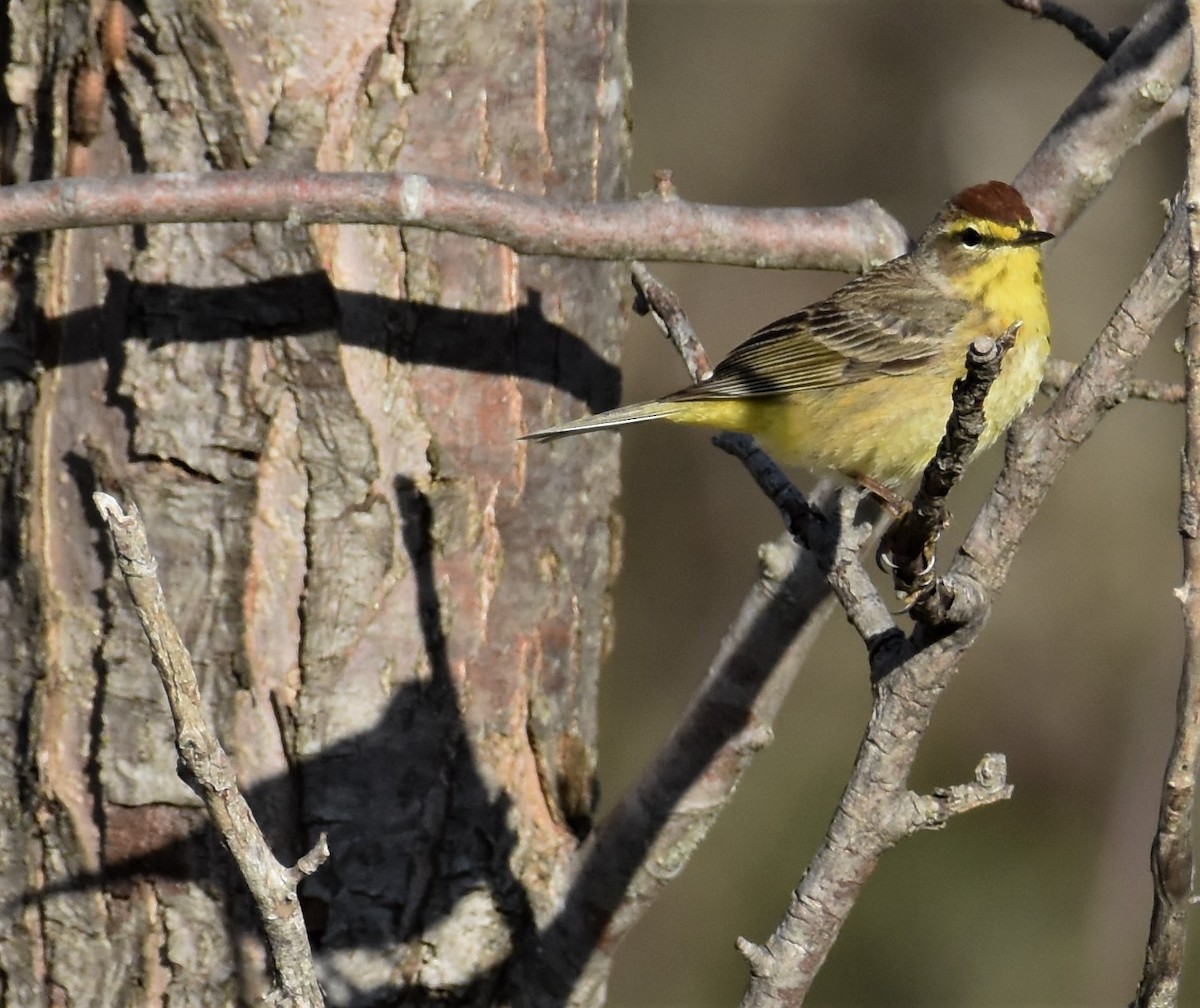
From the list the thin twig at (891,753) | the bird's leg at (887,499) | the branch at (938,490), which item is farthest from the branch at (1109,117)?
the thin twig at (891,753)

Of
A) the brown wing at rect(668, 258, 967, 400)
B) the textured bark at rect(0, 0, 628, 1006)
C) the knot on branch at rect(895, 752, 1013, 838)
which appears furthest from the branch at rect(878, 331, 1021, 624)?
the brown wing at rect(668, 258, 967, 400)

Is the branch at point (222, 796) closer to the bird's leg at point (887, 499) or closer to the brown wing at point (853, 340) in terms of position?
the bird's leg at point (887, 499)

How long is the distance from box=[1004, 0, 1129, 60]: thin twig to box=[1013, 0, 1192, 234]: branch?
4.6 inches

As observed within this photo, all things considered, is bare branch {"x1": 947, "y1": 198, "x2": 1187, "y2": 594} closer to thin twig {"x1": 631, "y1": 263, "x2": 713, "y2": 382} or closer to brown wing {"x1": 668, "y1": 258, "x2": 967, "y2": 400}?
thin twig {"x1": 631, "y1": 263, "x2": 713, "y2": 382}

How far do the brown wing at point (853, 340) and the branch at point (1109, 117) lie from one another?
1.72 feet

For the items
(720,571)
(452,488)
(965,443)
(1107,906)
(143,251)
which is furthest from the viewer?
(720,571)

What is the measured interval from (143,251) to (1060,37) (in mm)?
7000

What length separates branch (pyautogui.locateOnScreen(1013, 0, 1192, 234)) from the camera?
363 cm

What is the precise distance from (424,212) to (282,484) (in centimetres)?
69

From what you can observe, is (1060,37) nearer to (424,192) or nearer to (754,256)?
(754,256)

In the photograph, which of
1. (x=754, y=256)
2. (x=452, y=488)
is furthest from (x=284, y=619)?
(x=754, y=256)

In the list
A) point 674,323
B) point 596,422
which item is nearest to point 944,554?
point 674,323

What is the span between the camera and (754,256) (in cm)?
340

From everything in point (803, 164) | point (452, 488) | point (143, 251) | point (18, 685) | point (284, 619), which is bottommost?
point (18, 685)
